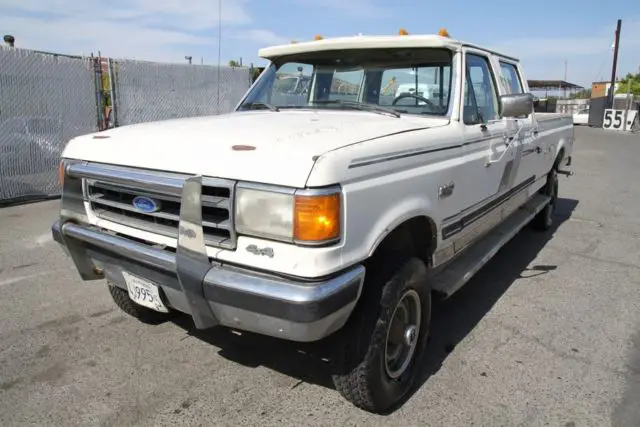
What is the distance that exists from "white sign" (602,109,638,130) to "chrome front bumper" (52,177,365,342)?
2689 cm

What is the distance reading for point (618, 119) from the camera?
82.0 ft

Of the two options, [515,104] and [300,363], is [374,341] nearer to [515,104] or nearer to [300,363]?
[300,363]

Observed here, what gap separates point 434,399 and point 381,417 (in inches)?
14.2

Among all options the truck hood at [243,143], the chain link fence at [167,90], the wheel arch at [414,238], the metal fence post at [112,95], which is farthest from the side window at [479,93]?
the metal fence post at [112,95]

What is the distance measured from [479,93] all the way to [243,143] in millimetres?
2183

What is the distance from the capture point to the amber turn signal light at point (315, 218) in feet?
6.90

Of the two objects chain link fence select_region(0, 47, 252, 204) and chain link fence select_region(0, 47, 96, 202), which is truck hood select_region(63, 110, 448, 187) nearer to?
chain link fence select_region(0, 47, 252, 204)

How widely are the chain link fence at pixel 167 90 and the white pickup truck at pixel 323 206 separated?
612 centimetres

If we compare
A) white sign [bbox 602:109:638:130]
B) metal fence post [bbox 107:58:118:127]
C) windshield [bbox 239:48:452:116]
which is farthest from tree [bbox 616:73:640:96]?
windshield [bbox 239:48:452:116]

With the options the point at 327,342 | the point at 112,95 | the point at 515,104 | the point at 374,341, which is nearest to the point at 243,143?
the point at 374,341

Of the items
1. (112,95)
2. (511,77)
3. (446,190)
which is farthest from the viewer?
(112,95)

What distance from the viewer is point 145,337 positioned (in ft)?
11.5

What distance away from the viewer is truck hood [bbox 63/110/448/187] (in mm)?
2180

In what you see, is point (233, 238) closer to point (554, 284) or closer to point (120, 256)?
point (120, 256)
